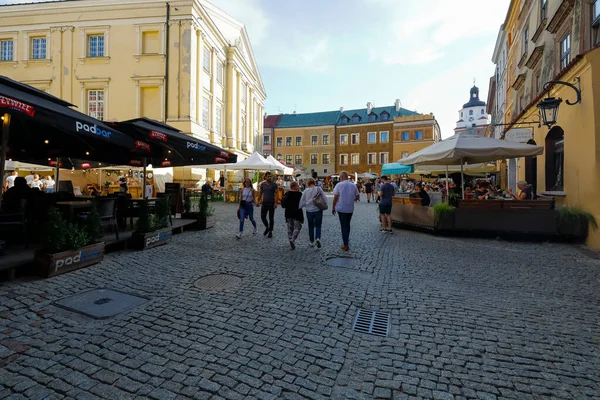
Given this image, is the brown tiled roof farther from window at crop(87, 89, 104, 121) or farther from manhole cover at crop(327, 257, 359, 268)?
manhole cover at crop(327, 257, 359, 268)

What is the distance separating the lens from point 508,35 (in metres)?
22.2

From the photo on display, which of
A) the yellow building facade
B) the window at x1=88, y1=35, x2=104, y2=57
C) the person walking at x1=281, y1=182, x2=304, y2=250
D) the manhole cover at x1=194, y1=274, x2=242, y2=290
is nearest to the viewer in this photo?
the manhole cover at x1=194, y1=274, x2=242, y2=290

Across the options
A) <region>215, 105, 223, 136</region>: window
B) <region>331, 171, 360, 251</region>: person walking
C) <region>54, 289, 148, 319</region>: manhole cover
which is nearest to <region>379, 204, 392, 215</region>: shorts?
<region>331, 171, 360, 251</region>: person walking

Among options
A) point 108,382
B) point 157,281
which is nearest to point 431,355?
point 108,382

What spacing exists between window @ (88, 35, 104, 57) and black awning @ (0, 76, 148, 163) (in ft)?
65.1

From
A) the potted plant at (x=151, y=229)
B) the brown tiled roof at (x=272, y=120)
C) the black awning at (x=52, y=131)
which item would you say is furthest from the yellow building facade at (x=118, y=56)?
the brown tiled roof at (x=272, y=120)

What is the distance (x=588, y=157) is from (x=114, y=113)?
89.0 feet

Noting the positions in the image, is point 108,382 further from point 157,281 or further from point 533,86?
point 533,86

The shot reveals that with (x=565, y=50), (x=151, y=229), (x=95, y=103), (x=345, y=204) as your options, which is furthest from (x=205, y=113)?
(x=565, y=50)

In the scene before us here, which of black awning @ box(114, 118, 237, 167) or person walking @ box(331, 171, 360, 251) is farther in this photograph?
person walking @ box(331, 171, 360, 251)

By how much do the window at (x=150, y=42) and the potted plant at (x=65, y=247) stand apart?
75.9 feet

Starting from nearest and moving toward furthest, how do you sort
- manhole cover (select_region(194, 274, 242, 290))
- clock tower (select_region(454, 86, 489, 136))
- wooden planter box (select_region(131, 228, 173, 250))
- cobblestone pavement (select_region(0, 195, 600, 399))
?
1. cobblestone pavement (select_region(0, 195, 600, 399))
2. manhole cover (select_region(194, 274, 242, 290))
3. wooden planter box (select_region(131, 228, 173, 250))
4. clock tower (select_region(454, 86, 489, 136))

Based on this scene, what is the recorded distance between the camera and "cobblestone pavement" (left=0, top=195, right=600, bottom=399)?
255 centimetres

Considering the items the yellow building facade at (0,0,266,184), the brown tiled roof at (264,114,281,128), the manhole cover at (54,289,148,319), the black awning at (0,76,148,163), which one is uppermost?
the brown tiled roof at (264,114,281,128)
